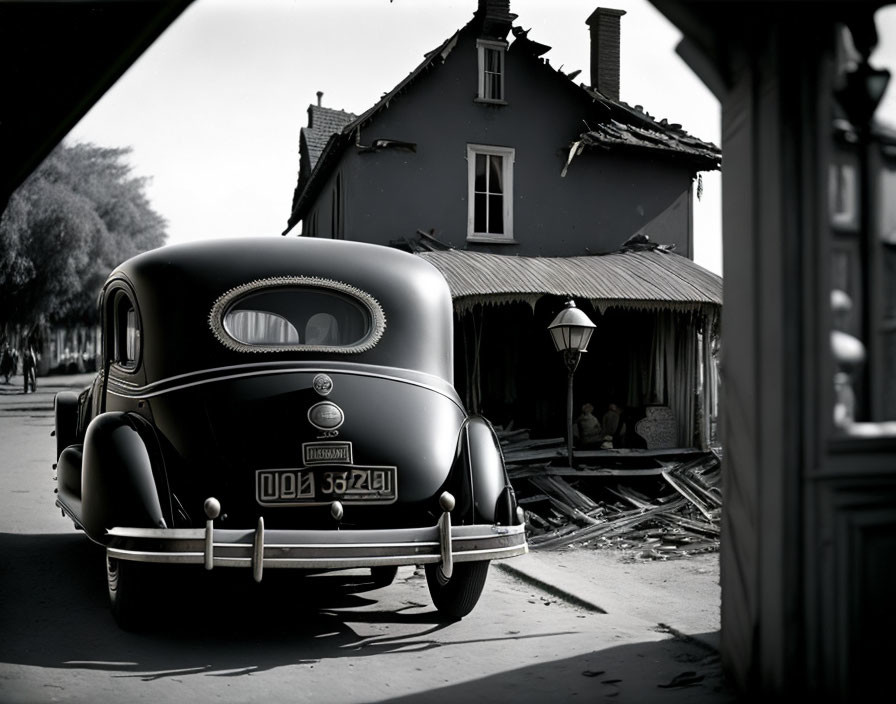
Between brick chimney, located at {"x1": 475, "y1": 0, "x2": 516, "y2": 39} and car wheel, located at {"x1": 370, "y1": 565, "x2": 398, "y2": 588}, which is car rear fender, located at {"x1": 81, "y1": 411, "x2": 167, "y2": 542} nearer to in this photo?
car wheel, located at {"x1": 370, "y1": 565, "x2": 398, "y2": 588}

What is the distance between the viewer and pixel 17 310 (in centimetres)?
3434

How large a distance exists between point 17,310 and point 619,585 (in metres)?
31.9

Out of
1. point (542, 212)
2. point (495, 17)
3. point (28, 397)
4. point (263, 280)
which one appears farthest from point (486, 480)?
point (28, 397)

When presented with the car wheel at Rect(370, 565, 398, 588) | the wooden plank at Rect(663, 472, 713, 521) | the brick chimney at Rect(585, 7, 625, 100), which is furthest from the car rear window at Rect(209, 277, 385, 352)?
the brick chimney at Rect(585, 7, 625, 100)

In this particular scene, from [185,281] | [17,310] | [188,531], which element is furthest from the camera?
[17,310]

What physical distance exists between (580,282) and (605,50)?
8.47 m

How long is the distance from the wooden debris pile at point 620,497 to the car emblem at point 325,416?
451 centimetres

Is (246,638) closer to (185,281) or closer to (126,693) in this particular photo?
(126,693)

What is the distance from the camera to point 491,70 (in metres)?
18.0

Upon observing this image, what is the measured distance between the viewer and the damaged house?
14922 mm

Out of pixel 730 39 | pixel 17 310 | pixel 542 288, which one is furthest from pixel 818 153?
pixel 17 310

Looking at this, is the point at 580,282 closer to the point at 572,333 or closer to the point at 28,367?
the point at 572,333

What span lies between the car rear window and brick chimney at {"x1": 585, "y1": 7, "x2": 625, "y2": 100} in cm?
1515

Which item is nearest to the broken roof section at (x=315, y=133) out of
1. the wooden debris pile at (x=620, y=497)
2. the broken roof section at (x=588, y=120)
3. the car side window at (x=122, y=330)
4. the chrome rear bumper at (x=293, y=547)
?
the broken roof section at (x=588, y=120)
